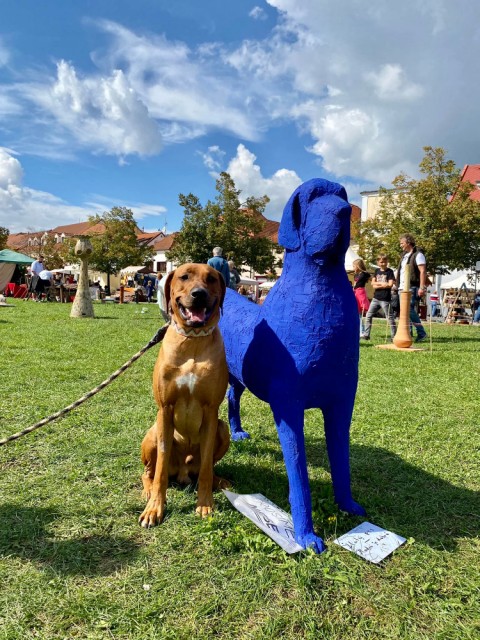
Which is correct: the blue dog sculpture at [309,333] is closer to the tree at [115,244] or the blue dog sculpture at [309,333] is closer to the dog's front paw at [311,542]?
the dog's front paw at [311,542]

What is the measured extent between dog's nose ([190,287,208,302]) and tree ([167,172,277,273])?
30483 millimetres

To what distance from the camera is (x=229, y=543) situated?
239 centimetres

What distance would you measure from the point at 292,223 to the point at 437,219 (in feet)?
85.4

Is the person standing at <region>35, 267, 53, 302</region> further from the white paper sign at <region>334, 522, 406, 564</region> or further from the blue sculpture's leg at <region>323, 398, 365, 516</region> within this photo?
the white paper sign at <region>334, 522, 406, 564</region>

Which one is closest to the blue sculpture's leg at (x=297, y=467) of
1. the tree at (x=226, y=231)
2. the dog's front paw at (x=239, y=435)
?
the dog's front paw at (x=239, y=435)

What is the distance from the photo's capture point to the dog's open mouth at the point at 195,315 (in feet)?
7.98

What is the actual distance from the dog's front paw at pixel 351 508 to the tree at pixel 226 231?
3041 cm

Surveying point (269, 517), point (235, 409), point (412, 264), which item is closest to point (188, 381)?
point (269, 517)

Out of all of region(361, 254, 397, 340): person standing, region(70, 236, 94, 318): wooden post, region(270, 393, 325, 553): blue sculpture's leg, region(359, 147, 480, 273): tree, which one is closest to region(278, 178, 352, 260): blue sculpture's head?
region(270, 393, 325, 553): blue sculpture's leg

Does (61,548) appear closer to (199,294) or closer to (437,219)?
(199,294)

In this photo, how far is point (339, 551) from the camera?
2363mm

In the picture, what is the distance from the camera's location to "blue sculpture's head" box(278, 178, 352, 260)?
2.26 metres

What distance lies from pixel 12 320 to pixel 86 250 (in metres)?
3.00

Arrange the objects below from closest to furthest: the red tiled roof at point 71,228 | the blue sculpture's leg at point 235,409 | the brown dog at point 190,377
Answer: the brown dog at point 190,377
the blue sculpture's leg at point 235,409
the red tiled roof at point 71,228
